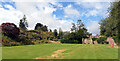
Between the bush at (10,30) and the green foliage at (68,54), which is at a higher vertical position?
the bush at (10,30)

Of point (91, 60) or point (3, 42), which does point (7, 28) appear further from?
point (91, 60)

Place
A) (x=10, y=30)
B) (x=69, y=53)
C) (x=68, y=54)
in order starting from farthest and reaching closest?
(x=10, y=30)
(x=69, y=53)
(x=68, y=54)

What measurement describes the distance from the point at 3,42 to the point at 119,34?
2300 cm

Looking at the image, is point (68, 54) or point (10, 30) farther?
point (10, 30)

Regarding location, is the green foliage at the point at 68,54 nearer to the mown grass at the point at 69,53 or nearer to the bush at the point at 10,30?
the mown grass at the point at 69,53

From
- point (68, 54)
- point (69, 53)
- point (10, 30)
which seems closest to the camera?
point (68, 54)

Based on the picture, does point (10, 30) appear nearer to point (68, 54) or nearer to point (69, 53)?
point (69, 53)

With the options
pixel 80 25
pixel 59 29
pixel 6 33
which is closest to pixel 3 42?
pixel 6 33

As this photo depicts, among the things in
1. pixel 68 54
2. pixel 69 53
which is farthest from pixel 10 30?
pixel 68 54

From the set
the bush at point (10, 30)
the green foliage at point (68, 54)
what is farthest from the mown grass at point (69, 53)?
the bush at point (10, 30)

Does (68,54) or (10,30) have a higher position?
(10,30)

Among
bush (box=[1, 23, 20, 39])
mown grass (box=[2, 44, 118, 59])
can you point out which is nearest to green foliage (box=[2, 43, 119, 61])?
mown grass (box=[2, 44, 118, 59])

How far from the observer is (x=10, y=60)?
24.0ft

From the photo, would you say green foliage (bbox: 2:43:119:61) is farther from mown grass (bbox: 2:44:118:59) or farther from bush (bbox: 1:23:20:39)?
bush (bbox: 1:23:20:39)
